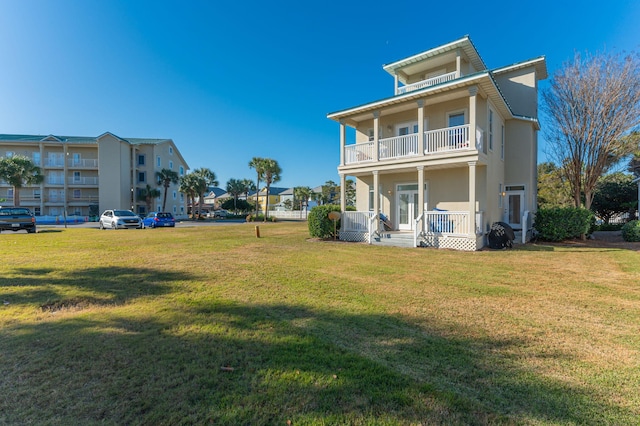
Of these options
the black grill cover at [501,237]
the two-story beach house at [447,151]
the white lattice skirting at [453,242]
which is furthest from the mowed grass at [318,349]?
the two-story beach house at [447,151]

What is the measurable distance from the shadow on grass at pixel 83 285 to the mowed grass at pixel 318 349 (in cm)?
5

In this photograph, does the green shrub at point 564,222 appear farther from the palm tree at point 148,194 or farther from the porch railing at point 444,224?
the palm tree at point 148,194

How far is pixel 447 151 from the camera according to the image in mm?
12711

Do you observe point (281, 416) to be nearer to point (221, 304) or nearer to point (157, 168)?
point (221, 304)

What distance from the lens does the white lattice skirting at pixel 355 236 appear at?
48.3ft

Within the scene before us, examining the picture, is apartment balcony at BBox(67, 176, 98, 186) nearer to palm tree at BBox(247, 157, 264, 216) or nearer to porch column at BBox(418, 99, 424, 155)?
palm tree at BBox(247, 157, 264, 216)

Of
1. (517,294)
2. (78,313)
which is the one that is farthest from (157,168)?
(517,294)

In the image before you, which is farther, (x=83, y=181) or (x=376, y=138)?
(x=83, y=181)

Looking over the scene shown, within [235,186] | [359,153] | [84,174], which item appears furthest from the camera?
[235,186]

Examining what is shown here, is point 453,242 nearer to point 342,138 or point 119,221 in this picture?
point 342,138

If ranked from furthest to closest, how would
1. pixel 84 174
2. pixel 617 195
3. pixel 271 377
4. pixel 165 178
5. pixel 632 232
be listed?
pixel 165 178 → pixel 84 174 → pixel 617 195 → pixel 632 232 → pixel 271 377

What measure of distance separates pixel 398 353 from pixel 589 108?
19.8 m

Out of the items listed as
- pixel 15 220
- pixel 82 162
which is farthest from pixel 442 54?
pixel 82 162

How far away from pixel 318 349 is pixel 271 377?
75cm
